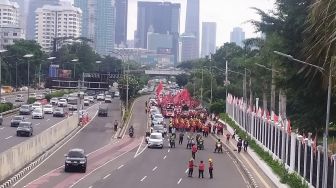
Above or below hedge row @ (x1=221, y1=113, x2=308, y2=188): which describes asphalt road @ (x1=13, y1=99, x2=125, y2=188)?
below

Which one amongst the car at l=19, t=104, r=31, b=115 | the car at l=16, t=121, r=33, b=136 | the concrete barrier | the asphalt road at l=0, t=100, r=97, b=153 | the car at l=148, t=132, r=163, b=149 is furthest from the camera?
the car at l=19, t=104, r=31, b=115

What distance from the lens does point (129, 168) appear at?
41.2m

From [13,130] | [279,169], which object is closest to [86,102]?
[13,130]

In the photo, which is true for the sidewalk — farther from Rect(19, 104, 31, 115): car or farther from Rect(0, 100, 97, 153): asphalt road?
Rect(19, 104, 31, 115): car

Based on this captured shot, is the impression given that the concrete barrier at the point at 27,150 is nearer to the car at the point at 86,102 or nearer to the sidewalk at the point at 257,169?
the sidewalk at the point at 257,169

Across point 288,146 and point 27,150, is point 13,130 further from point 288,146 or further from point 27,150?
point 288,146

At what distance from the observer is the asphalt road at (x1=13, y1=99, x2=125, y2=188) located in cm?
3359

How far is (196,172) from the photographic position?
40.2 meters

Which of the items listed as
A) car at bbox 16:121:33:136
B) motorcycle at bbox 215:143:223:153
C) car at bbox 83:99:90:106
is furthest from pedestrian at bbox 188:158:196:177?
car at bbox 83:99:90:106

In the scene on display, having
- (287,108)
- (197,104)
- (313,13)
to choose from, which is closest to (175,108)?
(197,104)

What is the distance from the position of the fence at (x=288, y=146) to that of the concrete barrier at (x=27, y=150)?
14374mm

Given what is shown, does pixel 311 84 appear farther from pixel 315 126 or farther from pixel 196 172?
pixel 196 172

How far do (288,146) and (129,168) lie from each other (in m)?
9.65

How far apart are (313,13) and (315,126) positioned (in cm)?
3074
